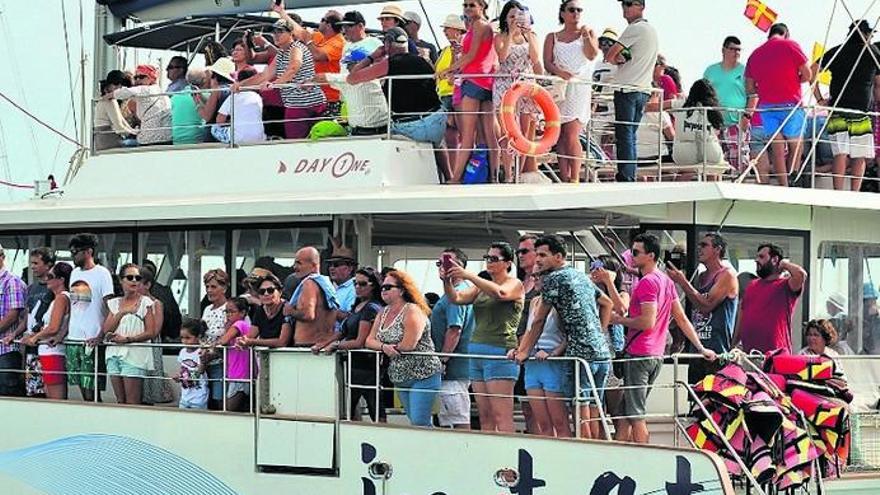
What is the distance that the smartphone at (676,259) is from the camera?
1327cm

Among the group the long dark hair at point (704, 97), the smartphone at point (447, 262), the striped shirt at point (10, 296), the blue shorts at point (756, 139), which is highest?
the long dark hair at point (704, 97)

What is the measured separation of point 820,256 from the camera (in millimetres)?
13945

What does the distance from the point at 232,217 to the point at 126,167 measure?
2290mm

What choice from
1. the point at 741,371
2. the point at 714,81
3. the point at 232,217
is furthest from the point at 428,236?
the point at 741,371

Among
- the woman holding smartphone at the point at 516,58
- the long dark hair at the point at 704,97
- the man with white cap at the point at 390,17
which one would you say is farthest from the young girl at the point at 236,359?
the long dark hair at the point at 704,97

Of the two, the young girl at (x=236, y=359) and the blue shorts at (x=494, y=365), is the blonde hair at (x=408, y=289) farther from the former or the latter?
the young girl at (x=236, y=359)

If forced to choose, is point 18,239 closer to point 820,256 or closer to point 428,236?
point 428,236

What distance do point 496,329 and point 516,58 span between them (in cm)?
268

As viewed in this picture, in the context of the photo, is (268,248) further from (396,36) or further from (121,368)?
(396,36)

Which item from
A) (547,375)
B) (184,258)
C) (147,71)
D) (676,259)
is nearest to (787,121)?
(676,259)

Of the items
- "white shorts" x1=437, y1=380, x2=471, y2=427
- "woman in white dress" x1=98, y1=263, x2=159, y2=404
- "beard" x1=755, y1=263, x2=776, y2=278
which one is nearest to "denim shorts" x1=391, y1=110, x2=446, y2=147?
"woman in white dress" x1=98, y1=263, x2=159, y2=404

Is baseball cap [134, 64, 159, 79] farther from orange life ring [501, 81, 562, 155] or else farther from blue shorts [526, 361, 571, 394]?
blue shorts [526, 361, 571, 394]

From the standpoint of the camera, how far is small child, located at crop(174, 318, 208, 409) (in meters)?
13.7

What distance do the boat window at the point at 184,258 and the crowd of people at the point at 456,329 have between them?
264mm
